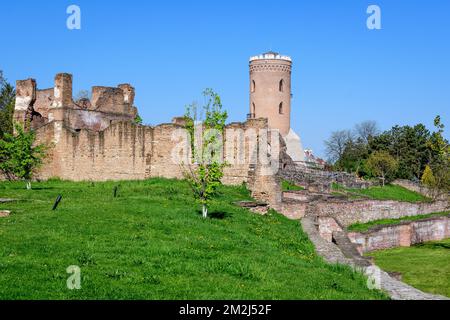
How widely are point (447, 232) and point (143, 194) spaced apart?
58.4 feet

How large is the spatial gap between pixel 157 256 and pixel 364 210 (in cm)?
2011

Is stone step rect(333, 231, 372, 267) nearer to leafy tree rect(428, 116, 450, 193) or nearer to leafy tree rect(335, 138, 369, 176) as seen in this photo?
leafy tree rect(428, 116, 450, 193)

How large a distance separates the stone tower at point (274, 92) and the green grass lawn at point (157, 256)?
4405cm

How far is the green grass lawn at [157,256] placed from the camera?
9.46 metres

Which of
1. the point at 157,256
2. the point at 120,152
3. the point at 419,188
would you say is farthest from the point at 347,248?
the point at 419,188

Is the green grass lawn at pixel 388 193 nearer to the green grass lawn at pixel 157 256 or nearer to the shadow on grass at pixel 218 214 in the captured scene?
the shadow on grass at pixel 218 214

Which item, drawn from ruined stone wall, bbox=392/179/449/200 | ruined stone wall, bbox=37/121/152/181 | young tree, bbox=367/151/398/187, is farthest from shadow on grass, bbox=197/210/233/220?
young tree, bbox=367/151/398/187

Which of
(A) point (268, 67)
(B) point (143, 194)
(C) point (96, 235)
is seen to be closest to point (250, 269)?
(C) point (96, 235)

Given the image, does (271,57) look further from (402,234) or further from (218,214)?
(218,214)

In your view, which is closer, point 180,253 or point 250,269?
point 250,269

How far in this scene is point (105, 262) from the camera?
11109 millimetres

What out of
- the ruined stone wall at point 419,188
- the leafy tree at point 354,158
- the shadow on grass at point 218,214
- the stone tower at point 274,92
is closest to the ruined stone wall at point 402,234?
the shadow on grass at point 218,214

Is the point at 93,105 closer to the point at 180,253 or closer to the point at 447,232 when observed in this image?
the point at 447,232

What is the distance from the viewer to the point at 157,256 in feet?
38.4
